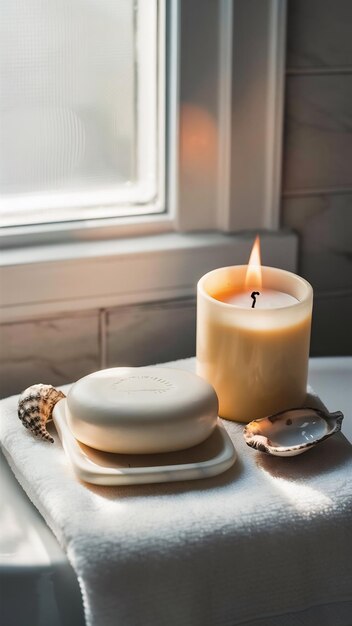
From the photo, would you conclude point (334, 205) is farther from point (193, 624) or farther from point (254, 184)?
point (193, 624)

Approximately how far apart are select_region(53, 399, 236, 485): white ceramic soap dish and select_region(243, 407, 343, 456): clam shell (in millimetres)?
25

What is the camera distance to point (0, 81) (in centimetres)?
109

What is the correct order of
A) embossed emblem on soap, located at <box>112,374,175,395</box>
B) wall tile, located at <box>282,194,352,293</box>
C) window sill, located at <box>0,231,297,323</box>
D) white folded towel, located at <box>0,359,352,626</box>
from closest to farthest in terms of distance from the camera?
white folded towel, located at <box>0,359,352,626</box> < embossed emblem on soap, located at <box>112,374,175,395</box> < window sill, located at <box>0,231,297,323</box> < wall tile, located at <box>282,194,352,293</box>

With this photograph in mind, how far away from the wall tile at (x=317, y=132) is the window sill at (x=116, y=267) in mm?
76

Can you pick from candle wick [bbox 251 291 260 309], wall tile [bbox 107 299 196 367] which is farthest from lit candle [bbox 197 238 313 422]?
wall tile [bbox 107 299 196 367]

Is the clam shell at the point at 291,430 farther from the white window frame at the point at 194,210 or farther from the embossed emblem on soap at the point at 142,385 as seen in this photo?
the white window frame at the point at 194,210

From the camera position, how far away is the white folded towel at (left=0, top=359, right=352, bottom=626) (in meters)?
0.70

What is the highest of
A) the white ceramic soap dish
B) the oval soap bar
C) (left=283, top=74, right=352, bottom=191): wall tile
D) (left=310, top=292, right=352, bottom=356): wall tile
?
(left=283, top=74, right=352, bottom=191): wall tile

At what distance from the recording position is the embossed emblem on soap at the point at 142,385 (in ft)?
2.66

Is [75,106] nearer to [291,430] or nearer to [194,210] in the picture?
[194,210]

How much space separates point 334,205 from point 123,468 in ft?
1.78

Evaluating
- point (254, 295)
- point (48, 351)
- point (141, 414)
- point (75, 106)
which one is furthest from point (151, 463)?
point (75, 106)

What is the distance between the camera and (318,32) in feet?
3.69

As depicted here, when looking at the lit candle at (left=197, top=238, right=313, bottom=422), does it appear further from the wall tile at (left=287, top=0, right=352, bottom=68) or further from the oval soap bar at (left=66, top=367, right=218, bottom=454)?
the wall tile at (left=287, top=0, right=352, bottom=68)
